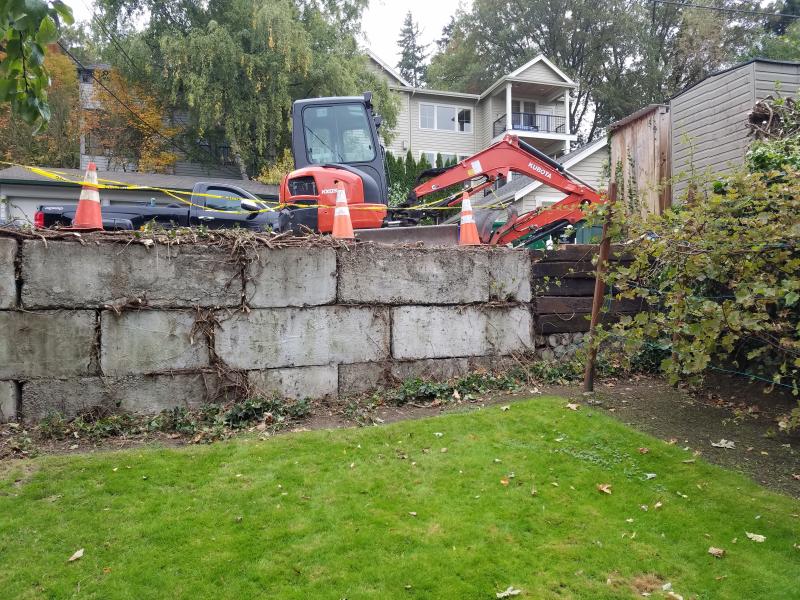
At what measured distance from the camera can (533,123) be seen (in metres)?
30.4

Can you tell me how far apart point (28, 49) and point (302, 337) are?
11.2 ft

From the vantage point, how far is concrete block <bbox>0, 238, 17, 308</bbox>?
4.68m

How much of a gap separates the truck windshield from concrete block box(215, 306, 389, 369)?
378 centimetres

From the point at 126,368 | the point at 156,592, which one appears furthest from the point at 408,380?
the point at 156,592

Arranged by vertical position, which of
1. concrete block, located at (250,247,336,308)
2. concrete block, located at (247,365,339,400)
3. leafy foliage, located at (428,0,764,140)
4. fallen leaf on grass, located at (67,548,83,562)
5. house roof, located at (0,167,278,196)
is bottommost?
fallen leaf on grass, located at (67,548,83,562)

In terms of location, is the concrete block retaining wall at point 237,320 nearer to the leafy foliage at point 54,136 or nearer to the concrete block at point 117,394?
the concrete block at point 117,394

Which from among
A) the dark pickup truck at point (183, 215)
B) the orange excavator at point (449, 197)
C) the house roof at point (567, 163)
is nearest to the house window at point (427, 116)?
the house roof at point (567, 163)

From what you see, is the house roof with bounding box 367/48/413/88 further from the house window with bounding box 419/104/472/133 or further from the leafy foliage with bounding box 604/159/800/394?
the leafy foliage with bounding box 604/159/800/394

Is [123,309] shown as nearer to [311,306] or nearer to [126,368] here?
[126,368]

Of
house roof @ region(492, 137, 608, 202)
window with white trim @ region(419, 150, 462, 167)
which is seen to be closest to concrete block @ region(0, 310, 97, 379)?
house roof @ region(492, 137, 608, 202)

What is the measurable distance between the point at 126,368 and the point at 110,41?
2279 centimetres

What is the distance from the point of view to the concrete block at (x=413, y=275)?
5.74 m

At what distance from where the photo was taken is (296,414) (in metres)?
5.21

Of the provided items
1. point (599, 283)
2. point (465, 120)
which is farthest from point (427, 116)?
point (599, 283)
